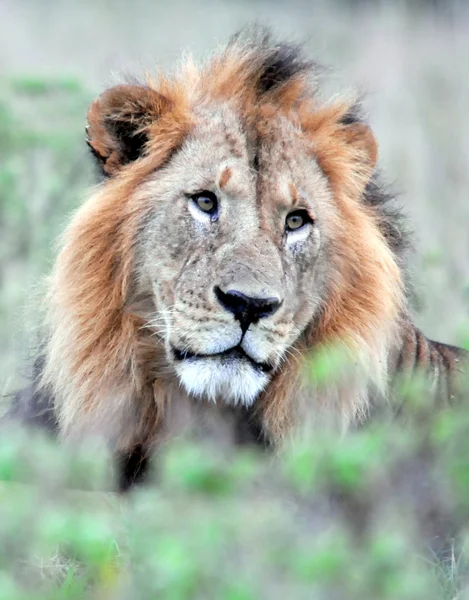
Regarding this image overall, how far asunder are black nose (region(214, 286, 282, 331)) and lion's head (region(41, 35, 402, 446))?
0.14 m

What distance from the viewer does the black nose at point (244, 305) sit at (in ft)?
15.6

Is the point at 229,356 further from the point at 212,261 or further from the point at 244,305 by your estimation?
the point at 212,261

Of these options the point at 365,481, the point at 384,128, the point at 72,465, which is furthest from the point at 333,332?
the point at 384,128

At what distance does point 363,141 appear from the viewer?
5.75 meters

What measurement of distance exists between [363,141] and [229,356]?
1518 millimetres

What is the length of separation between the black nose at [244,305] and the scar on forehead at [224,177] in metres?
0.61

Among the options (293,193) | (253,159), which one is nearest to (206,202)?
(253,159)

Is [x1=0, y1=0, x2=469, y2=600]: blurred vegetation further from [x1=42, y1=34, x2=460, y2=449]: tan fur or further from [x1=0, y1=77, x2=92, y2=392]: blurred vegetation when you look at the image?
[x1=42, y1=34, x2=460, y2=449]: tan fur

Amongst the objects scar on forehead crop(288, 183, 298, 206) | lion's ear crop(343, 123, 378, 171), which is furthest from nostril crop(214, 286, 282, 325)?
lion's ear crop(343, 123, 378, 171)

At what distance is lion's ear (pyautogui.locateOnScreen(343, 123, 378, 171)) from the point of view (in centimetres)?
574

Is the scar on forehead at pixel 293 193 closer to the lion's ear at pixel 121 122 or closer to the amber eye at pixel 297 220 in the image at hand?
the amber eye at pixel 297 220

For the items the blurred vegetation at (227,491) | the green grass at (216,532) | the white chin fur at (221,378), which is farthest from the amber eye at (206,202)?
the green grass at (216,532)

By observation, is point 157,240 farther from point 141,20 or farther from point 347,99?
point 141,20

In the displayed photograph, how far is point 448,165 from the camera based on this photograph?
1181cm
